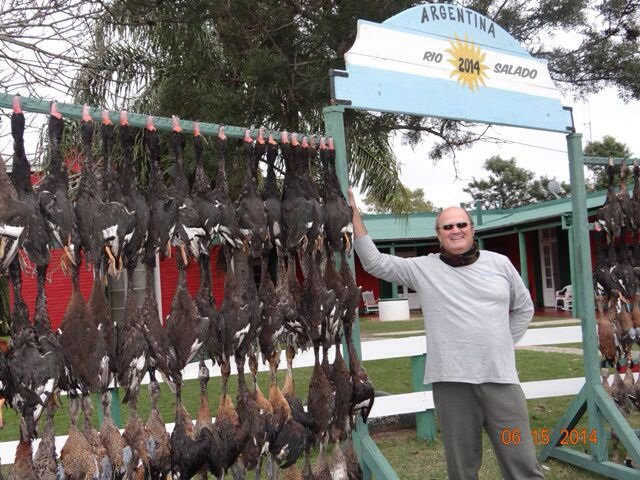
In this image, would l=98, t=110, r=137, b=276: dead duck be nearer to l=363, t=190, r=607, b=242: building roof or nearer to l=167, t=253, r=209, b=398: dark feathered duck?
l=167, t=253, r=209, b=398: dark feathered duck

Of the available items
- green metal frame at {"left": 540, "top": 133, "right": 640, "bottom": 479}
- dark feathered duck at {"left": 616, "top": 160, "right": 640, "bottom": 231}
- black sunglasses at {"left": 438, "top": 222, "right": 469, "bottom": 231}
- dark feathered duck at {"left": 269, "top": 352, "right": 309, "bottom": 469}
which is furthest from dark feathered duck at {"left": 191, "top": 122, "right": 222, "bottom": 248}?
dark feathered duck at {"left": 616, "top": 160, "right": 640, "bottom": 231}

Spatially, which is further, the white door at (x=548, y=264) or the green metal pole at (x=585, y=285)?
the white door at (x=548, y=264)

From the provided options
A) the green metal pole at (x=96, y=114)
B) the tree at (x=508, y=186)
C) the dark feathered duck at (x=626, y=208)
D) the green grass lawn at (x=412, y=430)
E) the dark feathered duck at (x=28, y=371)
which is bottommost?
the green grass lawn at (x=412, y=430)

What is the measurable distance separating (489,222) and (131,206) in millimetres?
21796

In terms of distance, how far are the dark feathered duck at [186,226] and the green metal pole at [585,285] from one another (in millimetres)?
3203

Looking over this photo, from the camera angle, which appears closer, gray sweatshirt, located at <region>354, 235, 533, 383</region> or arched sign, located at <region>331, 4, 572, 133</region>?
gray sweatshirt, located at <region>354, 235, 533, 383</region>

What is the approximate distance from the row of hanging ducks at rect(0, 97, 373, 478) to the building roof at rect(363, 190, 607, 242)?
48.3 ft

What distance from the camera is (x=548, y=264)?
2164 cm

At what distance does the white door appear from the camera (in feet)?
70.0

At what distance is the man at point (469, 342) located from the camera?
3252mm

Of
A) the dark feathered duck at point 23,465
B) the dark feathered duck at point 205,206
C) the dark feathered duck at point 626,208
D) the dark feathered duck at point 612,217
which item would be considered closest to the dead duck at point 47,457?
the dark feathered duck at point 23,465

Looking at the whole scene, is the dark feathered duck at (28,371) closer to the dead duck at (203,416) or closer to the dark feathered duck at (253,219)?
the dead duck at (203,416)

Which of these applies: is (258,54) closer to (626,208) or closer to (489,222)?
(626,208)

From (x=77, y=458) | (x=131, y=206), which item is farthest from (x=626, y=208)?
(x=77, y=458)
